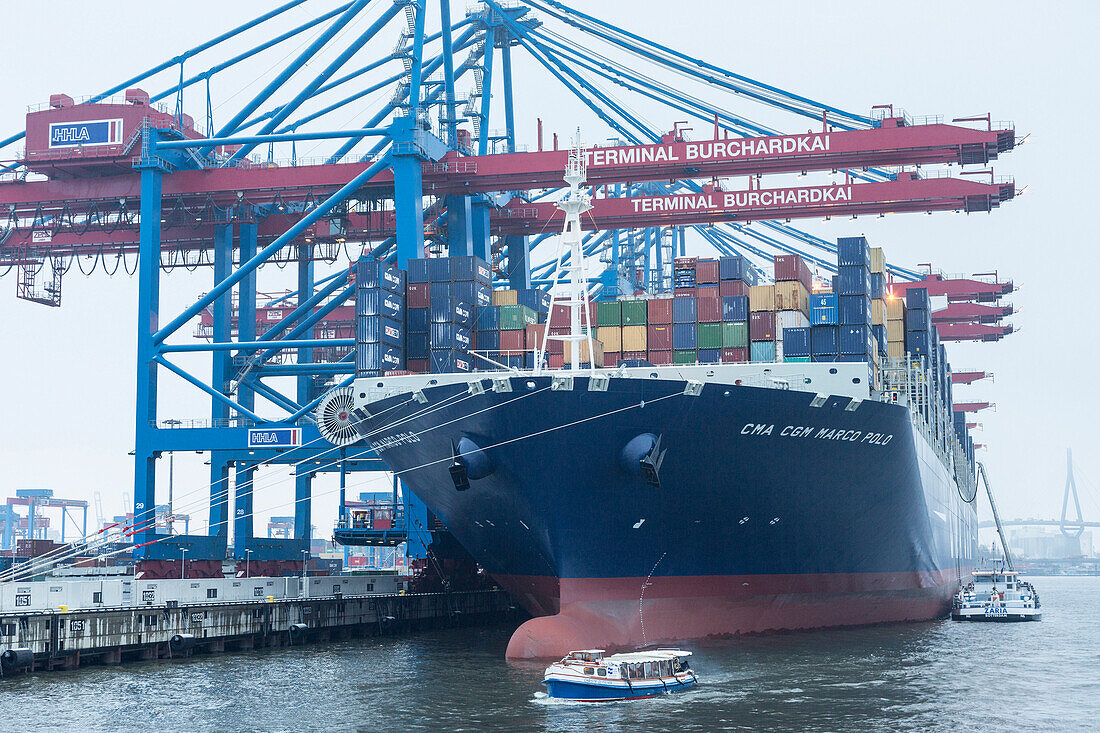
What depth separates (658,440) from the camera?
3241 cm

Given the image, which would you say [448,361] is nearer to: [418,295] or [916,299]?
[418,295]

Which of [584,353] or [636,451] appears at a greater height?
[584,353]

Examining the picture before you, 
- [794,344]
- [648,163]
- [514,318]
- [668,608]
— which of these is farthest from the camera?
[648,163]

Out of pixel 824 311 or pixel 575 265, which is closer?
pixel 575 265

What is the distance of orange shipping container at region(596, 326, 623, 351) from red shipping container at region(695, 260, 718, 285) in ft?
10.7

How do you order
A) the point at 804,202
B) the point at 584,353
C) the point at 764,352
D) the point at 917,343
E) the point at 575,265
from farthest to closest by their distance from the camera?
the point at 804,202 < the point at 917,343 < the point at 764,352 < the point at 584,353 < the point at 575,265

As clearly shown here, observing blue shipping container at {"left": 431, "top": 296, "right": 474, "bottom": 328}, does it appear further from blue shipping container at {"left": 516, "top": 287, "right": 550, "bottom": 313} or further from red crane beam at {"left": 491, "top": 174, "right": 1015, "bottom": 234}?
red crane beam at {"left": 491, "top": 174, "right": 1015, "bottom": 234}

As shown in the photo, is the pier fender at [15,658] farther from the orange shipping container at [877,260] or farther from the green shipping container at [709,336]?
the orange shipping container at [877,260]

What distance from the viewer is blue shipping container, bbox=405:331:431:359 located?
→ 38.8 meters

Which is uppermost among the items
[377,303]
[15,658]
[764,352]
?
[377,303]

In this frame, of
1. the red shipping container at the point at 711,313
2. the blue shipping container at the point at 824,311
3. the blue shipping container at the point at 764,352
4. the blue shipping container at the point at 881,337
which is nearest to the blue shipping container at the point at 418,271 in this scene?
the red shipping container at the point at 711,313

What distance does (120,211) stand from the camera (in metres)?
54.1

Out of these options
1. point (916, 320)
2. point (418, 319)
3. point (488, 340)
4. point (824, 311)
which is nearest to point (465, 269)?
point (418, 319)

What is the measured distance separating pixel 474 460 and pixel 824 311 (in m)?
12.5
